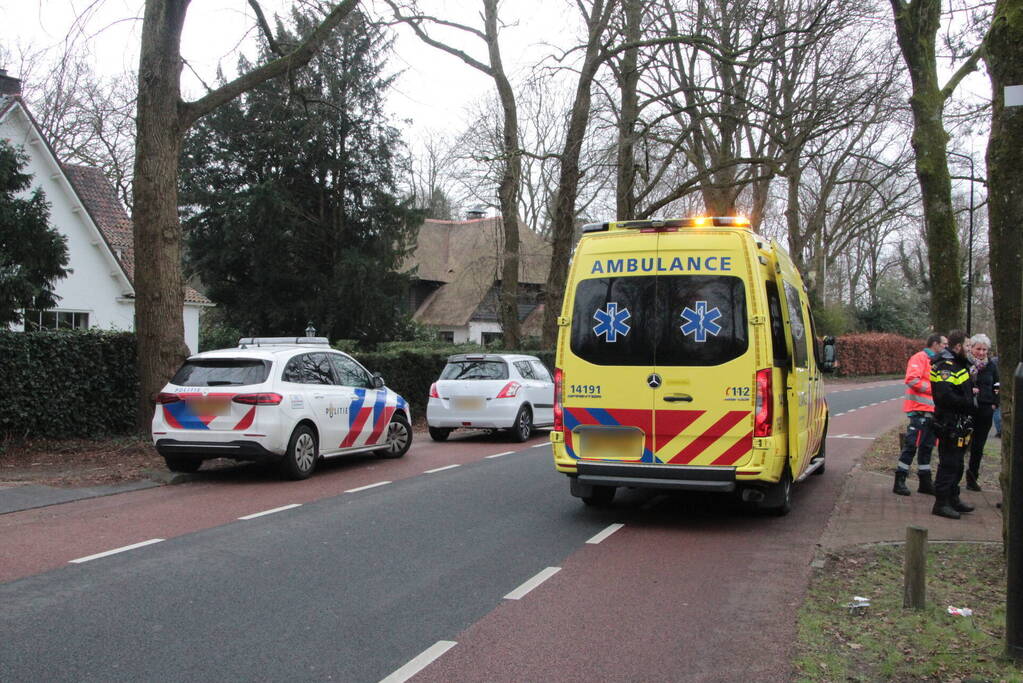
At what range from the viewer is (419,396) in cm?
2128

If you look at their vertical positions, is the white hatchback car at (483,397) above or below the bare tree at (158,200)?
below

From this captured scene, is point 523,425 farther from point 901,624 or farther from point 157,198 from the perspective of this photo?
point 901,624

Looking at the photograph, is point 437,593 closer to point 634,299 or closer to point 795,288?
point 634,299

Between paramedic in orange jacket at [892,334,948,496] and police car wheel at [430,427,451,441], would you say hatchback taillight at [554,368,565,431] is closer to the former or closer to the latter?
paramedic in orange jacket at [892,334,948,496]

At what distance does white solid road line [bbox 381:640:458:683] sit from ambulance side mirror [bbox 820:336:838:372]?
719cm

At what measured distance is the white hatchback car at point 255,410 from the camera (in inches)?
418

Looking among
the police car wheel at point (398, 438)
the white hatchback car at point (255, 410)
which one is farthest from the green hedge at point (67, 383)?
the police car wheel at point (398, 438)

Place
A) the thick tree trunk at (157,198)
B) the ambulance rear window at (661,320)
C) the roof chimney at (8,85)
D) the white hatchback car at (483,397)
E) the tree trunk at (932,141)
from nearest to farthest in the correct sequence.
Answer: the ambulance rear window at (661,320), the tree trunk at (932,141), the thick tree trunk at (157,198), the white hatchback car at (483,397), the roof chimney at (8,85)

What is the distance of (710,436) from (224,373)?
6.17m

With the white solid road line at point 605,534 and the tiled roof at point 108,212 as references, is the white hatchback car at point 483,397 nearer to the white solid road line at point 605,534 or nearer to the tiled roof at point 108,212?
the white solid road line at point 605,534

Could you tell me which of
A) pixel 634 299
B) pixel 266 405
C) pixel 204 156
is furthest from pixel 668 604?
pixel 204 156

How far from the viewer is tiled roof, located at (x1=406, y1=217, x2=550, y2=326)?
46.4m

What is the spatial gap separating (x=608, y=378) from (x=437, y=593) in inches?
118

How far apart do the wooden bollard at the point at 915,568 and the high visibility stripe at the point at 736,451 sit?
2.27 meters
